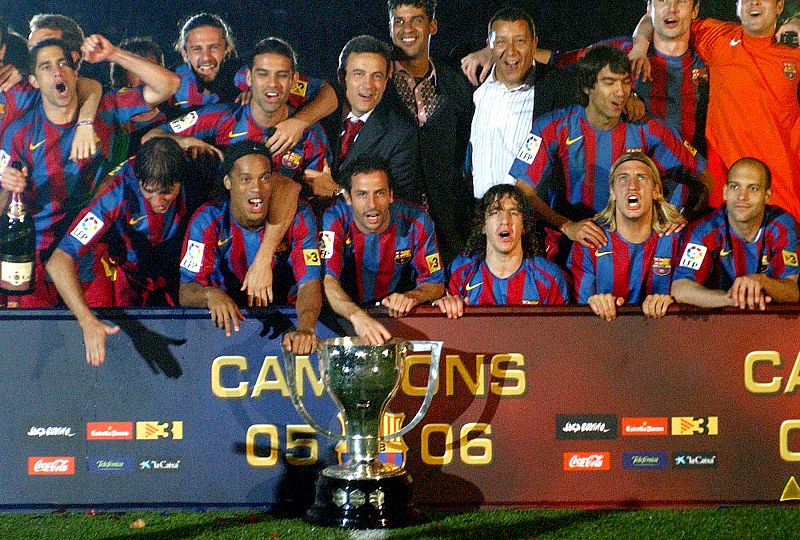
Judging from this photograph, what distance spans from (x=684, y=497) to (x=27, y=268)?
120 inches

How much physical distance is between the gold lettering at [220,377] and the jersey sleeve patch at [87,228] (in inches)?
31.2

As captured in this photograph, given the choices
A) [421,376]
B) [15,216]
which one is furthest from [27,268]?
[421,376]

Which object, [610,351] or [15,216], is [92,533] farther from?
[610,351]

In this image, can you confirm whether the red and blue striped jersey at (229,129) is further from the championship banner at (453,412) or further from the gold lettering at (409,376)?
the gold lettering at (409,376)

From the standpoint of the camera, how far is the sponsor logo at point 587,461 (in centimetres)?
416

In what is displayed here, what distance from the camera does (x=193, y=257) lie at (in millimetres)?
4254

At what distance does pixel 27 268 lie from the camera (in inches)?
166

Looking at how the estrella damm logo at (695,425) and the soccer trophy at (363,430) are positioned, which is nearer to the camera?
the soccer trophy at (363,430)

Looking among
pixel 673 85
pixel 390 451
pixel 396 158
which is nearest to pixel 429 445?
pixel 390 451

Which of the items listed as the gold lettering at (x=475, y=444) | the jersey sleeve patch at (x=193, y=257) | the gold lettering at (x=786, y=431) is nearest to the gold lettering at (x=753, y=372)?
the gold lettering at (x=786, y=431)

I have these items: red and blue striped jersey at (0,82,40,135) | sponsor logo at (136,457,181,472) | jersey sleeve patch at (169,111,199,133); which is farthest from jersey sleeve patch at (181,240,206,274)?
red and blue striped jersey at (0,82,40,135)

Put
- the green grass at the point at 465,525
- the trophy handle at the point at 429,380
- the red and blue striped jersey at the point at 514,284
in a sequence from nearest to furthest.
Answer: the green grass at the point at 465,525 < the trophy handle at the point at 429,380 < the red and blue striped jersey at the point at 514,284

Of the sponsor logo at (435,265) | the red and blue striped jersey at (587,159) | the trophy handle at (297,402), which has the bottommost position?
the trophy handle at (297,402)

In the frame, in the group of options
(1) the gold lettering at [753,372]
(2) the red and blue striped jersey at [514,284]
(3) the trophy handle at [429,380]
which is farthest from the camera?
(2) the red and blue striped jersey at [514,284]
